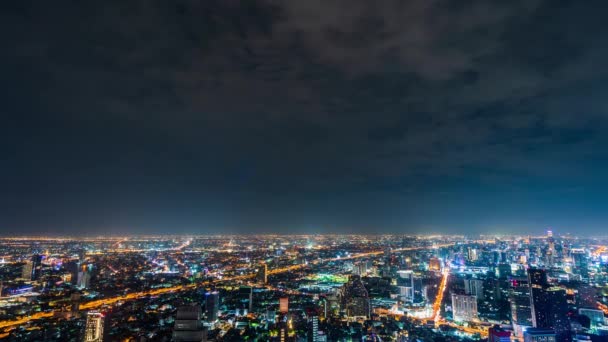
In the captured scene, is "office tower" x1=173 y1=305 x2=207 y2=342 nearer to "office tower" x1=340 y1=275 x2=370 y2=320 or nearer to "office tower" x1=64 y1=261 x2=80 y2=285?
"office tower" x1=340 y1=275 x2=370 y2=320

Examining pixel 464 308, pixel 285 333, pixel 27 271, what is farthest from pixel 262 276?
pixel 27 271

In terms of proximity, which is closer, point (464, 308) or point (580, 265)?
point (464, 308)

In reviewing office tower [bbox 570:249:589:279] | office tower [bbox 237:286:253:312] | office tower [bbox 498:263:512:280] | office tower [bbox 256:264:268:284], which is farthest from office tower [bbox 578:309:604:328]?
office tower [bbox 256:264:268:284]

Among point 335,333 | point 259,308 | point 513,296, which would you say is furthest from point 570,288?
point 259,308

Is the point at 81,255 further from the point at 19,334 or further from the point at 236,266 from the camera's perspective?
the point at 19,334

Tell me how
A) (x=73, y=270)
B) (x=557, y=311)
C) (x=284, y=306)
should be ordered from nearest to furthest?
(x=557, y=311)
(x=284, y=306)
(x=73, y=270)

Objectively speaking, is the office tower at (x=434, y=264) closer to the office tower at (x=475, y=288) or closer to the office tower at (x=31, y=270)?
the office tower at (x=475, y=288)

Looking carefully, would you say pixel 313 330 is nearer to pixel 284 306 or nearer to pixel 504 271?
pixel 284 306
